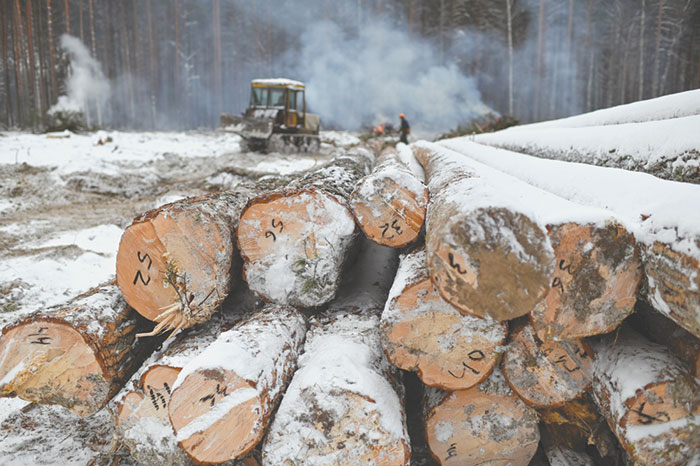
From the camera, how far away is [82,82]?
1739 cm

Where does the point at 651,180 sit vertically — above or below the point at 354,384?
above

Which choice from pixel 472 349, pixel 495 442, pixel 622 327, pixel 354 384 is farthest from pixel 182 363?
pixel 622 327

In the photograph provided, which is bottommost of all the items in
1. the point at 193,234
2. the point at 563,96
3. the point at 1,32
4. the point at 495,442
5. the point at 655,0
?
the point at 495,442

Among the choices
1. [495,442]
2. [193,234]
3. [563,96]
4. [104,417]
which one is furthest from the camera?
[563,96]

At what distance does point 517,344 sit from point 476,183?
776 mm

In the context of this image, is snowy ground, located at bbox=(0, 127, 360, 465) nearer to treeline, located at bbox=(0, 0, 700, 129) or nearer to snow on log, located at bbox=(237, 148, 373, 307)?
snow on log, located at bbox=(237, 148, 373, 307)

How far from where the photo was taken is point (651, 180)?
1.84 m

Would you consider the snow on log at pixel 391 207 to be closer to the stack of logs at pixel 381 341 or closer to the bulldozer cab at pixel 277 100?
the stack of logs at pixel 381 341

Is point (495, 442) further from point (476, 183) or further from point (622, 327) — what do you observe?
point (476, 183)

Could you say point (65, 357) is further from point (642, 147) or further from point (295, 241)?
point (642, 147)

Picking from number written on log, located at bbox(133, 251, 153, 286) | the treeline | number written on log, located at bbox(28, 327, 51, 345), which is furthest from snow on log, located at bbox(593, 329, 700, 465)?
the treeline

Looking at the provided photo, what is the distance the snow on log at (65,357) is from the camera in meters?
2.02

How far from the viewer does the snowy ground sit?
2.58 meters

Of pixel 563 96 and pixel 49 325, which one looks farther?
pixel 563 96
